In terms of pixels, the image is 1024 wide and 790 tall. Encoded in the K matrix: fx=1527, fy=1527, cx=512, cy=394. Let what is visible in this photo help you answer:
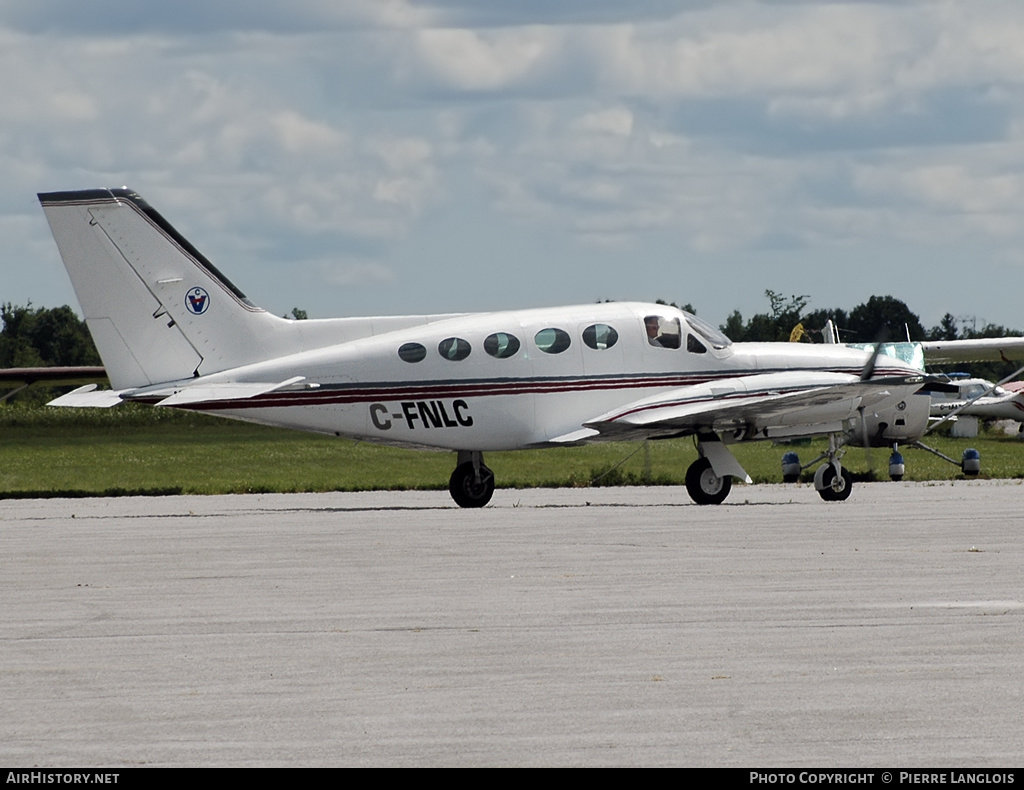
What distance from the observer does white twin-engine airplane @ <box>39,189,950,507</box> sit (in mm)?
22531

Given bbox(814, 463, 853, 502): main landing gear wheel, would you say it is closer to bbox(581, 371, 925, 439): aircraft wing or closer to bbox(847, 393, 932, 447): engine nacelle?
bbox(581, 371, 925, 439): aircraft wing

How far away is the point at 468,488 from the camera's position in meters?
24.7

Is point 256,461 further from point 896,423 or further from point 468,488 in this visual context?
point 896,423

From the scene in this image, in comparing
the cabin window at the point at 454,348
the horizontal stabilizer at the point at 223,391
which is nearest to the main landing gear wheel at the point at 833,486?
the cabin window at the point at 454,348

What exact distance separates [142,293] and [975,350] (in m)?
18.0

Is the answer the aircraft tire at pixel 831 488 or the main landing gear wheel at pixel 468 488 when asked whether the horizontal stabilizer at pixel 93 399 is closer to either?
the main landing gear wheel at pixel 468 488

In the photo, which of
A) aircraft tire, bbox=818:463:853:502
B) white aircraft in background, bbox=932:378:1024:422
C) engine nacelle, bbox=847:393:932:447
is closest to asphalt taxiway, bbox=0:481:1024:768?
aircraft tire, bbox=818:463:853:502

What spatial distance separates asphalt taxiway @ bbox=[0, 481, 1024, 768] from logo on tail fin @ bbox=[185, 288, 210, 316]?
4.87m

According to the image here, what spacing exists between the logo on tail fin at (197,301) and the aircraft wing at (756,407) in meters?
6.10

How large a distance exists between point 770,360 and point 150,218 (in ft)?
32.8

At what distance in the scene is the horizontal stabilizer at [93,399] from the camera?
73.8ft

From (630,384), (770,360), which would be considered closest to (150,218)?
(630,384)

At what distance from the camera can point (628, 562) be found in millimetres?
14906

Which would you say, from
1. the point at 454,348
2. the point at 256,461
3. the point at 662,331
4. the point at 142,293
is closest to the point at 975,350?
the point at 662,331
